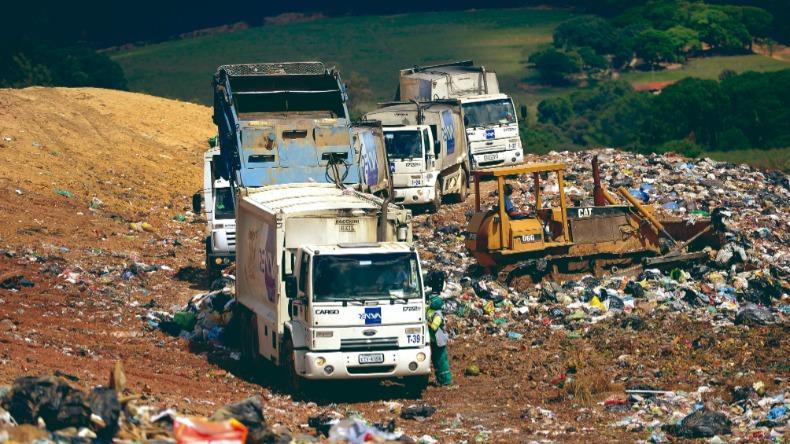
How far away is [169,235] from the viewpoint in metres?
30.7

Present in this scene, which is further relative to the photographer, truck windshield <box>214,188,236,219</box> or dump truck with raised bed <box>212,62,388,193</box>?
truck windshield <box>214,188,236,219</box>

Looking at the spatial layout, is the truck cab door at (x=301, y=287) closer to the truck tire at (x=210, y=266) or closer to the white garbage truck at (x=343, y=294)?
the white garbage truck at (x=343, y=294)

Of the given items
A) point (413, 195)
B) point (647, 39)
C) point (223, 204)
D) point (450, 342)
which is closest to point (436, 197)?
point (413, 195)

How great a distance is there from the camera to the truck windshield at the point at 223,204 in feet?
79.7

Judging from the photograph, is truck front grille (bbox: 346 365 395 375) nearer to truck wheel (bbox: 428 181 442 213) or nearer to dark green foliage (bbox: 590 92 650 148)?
truck wheel (bbox: 428 181 442 213)

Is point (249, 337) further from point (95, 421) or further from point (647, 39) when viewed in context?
point (647, 39)

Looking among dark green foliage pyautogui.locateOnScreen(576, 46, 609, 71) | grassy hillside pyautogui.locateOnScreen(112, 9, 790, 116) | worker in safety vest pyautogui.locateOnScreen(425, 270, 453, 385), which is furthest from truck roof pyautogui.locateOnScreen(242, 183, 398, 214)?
dark green foliage pyautogui.locateOnScreen(576, 46, 609, 71)

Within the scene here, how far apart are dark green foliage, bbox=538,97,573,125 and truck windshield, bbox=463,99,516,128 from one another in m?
34.2

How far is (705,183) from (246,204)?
56.0 ft

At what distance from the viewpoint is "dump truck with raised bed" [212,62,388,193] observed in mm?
22969

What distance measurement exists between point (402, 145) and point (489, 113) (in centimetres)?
537

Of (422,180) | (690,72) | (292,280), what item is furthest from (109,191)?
(690,72)

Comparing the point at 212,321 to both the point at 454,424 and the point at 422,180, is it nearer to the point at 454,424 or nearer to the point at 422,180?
the point at 454,424

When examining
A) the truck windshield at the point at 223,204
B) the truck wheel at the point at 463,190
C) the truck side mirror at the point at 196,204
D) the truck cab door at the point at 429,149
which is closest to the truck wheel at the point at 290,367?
the truck side mirror at the point at 196,204
